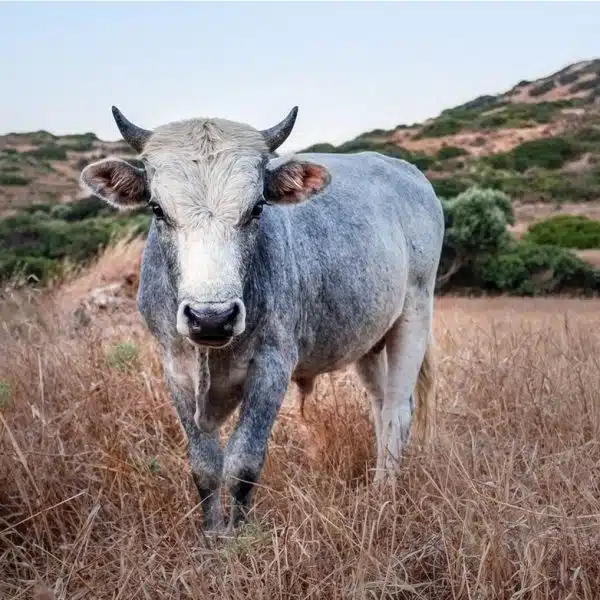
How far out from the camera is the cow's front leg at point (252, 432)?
401 cm

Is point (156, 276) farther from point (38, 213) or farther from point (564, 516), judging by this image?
point (38, 213)

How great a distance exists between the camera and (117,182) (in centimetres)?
397

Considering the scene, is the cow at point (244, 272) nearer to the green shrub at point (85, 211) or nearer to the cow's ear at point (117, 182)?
the cow's ear at point (117, 182)

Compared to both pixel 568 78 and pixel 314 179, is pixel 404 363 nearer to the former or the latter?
pixel 314 179

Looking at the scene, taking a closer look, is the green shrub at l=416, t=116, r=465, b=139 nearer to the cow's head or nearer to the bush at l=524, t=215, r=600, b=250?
the bush at l=524, t=215, r=600, b=250

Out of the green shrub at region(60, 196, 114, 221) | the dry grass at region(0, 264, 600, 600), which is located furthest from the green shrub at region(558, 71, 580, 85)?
the dry grass at region(0, 264, 600, 600)

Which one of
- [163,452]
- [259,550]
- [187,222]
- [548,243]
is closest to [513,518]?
Result: [259,550]

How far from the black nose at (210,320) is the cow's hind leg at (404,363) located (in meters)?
2.45

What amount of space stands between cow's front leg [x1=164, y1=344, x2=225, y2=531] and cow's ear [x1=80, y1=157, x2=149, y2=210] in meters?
0.65

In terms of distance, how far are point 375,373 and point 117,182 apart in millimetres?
2548

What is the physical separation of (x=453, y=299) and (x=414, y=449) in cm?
881

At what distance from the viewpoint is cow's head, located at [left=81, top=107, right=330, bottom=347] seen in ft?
11.2

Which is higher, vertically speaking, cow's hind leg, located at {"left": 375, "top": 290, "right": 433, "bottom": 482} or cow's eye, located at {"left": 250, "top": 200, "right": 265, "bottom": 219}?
cow's eye, located at {"left": 250, "top": 200, "right": 265, "bottom": 219}

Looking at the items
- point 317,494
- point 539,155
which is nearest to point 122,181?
point 317,494
